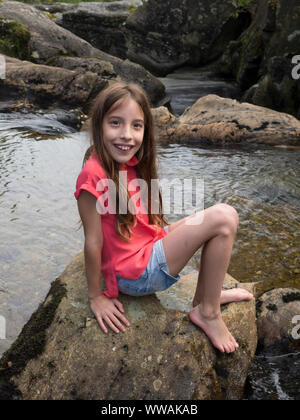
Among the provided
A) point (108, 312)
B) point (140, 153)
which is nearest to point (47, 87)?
point (140, 153)

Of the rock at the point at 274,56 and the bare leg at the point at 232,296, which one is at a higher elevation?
the rock at the point at 274,56

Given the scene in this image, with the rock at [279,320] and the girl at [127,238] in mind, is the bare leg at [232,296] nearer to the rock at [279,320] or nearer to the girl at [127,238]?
the girl at [127,238]

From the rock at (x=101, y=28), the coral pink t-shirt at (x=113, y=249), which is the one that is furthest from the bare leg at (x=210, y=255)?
the rock at (x=101, y=28)

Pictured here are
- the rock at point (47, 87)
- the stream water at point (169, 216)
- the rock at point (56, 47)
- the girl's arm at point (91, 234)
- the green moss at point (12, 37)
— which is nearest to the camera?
the girl's arm at point (91, 234)

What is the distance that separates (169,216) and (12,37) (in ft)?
28.2

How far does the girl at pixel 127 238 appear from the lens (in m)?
2.38

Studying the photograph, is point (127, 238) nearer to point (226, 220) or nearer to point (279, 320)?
point (226, 220)

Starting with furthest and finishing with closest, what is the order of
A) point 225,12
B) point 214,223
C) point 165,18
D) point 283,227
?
point 165,18, point 225,12, point 283,227, point 214,223

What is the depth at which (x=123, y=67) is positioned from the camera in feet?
38.3

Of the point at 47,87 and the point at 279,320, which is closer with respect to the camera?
the point at 279,320

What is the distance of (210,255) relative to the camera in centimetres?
241
